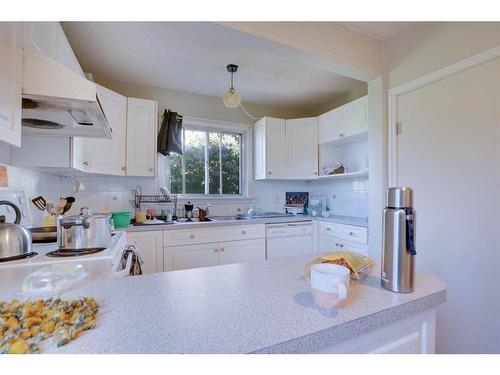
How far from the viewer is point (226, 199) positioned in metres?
3.19

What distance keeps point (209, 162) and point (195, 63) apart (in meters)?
1.21

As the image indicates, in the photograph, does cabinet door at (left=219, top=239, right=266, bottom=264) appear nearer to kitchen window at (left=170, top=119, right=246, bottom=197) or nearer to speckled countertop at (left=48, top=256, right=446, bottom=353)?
kitchen window at (left=170, top=119, right=246, bottom=197)

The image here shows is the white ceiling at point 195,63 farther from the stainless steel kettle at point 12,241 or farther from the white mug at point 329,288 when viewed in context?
the white mug at point 329,288

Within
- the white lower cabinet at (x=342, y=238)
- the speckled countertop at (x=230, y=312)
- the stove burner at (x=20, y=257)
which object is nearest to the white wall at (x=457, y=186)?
the white lower cabinet at (x=342, y=238)

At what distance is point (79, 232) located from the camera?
132 centimetres

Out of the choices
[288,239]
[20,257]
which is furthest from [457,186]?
[20,257]

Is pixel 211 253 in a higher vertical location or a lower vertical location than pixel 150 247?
lower

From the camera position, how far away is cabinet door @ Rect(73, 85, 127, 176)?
2.14m

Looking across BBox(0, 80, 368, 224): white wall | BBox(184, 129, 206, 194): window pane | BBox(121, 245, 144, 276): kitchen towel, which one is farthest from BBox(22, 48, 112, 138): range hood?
BBox(184, 129, 206, 194): window pane

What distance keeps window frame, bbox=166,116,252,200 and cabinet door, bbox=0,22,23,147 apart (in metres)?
2.00

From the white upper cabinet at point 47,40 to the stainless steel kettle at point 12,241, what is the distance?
79cm

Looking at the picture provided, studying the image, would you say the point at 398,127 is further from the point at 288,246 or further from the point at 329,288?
the point at 329,288
